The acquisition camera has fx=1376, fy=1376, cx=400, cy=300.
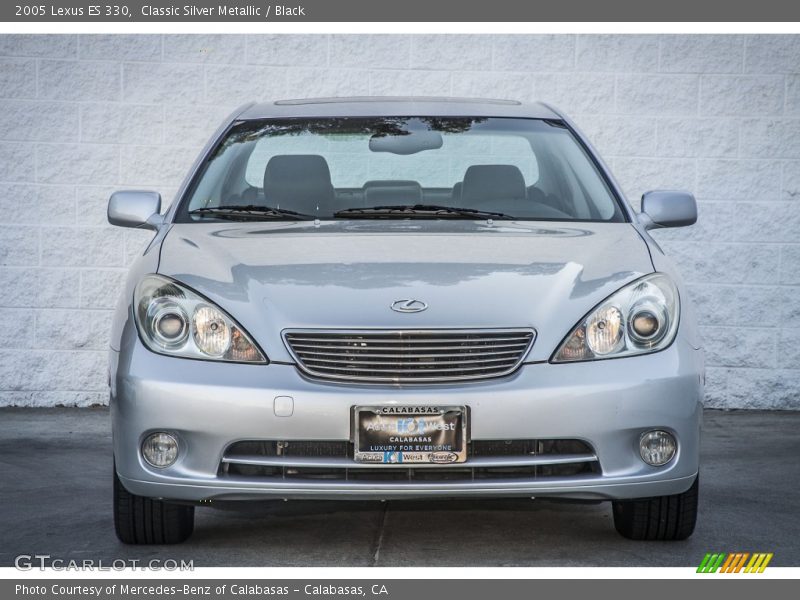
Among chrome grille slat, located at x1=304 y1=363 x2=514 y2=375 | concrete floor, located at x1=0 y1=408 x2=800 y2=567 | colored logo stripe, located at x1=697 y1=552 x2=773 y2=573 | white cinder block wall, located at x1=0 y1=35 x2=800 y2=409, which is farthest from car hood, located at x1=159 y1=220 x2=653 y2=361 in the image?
white cinder block wall, located at x1=0 y1=35 x2=800 y2=409

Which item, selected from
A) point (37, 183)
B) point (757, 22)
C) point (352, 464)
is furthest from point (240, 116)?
point (757, 22)

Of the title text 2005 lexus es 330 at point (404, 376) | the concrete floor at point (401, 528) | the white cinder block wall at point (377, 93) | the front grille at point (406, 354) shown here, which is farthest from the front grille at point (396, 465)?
the white cinder block wall at point (377, 93)

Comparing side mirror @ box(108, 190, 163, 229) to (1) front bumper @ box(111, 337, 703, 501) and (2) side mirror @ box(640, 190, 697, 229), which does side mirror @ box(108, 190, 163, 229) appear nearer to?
(1) front bumper @ box(111, 337, 703, 501)

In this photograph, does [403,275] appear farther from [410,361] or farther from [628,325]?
[628,325]

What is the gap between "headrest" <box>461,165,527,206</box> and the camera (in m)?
5.55

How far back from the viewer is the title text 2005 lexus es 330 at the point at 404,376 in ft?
13.9

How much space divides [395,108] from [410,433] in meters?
2.17

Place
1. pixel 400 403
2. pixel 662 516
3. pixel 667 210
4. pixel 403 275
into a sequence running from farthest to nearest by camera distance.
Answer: pixel 667 210 → pixel 662 516 → pixel 403 275 → pixel 400 403

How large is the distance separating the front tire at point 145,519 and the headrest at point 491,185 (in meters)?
1.72

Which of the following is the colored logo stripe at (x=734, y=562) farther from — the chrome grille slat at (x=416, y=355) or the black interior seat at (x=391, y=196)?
the black interior seat at (x=391, y=196)

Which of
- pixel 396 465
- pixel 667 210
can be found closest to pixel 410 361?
pixel 396 465

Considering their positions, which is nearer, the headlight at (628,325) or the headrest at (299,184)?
the headlight at (628,325)

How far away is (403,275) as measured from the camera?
14.9ft

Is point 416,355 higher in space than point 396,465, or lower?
higher
